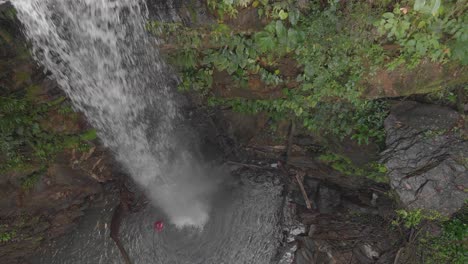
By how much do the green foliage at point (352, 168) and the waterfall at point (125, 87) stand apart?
7.82ft

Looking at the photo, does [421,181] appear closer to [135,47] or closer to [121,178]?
[135,47]

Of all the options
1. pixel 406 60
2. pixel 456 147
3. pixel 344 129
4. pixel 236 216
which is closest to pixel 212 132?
pixel 236 216

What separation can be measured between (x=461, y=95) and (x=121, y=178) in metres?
6.19

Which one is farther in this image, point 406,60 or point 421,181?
point 421,181

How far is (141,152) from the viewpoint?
6.11 m

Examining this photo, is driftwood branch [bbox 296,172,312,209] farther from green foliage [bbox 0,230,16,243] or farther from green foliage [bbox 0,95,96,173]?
green foliage [bbox 0,230,16,243]

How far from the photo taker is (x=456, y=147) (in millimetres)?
4137

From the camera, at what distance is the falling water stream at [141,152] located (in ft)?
11.6

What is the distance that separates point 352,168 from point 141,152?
164 inches

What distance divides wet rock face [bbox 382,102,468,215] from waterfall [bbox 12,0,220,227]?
3397 millimetres

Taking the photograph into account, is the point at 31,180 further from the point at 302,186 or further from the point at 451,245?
the point at 451,245

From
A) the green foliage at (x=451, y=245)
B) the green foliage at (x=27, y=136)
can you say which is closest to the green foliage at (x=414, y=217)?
the green foliage at (x=451, y=245)

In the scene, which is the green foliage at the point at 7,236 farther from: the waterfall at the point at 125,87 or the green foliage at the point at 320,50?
the green foliage at the point at 320,50

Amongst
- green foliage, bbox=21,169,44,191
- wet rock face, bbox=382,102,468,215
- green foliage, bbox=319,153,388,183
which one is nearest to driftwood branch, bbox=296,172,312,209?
green foliage, bbox=319,153,388,183
